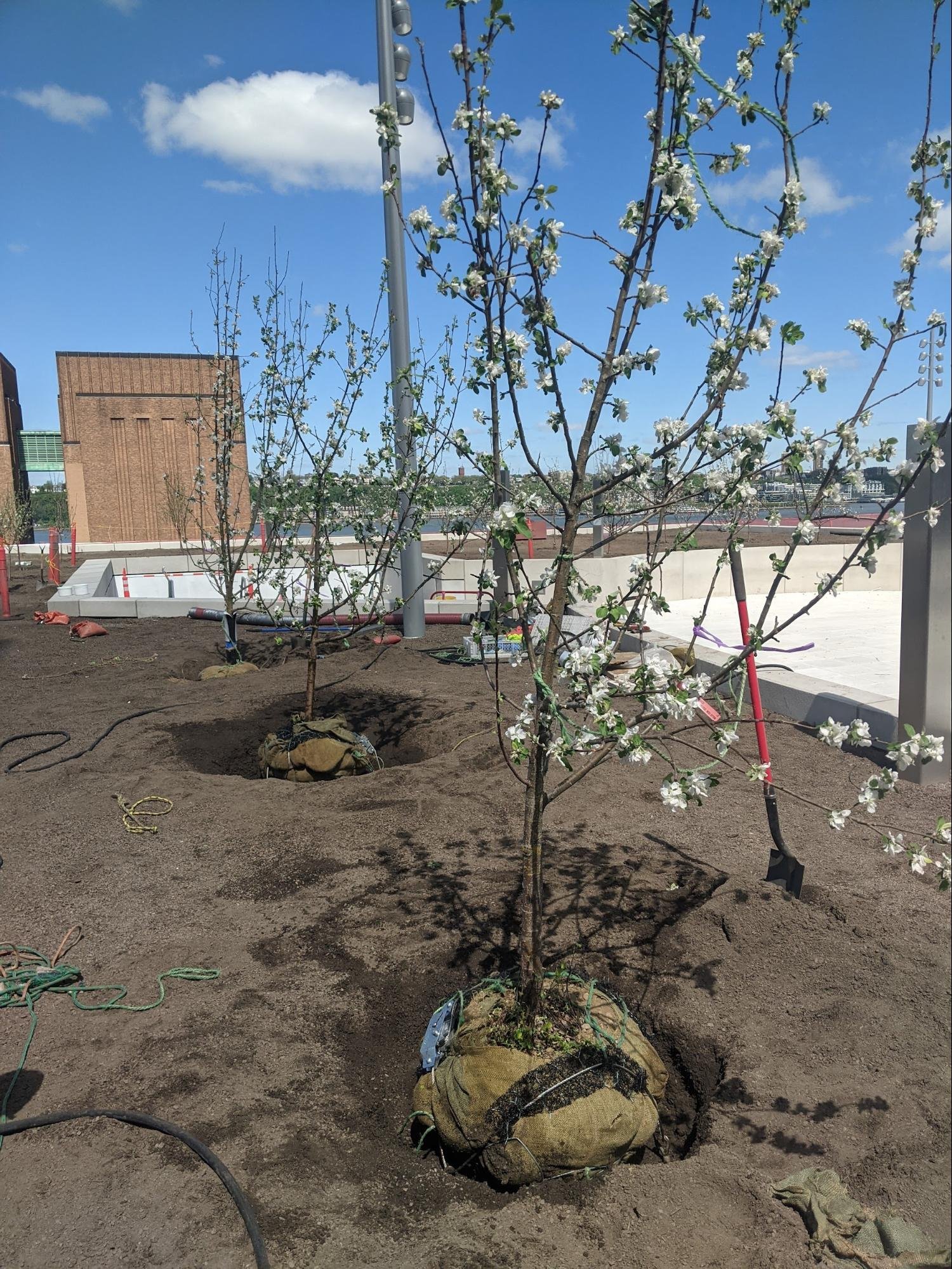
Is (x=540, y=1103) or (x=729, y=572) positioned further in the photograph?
(x=729, y=572)

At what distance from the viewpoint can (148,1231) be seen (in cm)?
221

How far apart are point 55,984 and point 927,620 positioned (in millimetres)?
4785

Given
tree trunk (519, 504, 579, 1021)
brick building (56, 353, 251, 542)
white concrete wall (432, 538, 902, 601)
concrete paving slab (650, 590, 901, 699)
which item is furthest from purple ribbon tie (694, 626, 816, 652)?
brick building (56, 353, 251, 542)

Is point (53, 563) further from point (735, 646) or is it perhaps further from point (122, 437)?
point (122, 437)

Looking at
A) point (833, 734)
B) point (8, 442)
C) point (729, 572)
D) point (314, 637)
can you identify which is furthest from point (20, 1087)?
point (8, 442)

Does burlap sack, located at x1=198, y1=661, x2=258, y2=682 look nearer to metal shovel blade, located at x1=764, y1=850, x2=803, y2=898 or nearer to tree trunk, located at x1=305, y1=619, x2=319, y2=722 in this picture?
tree trunk, located at x1=305, y1=619, x2=319, y2=722

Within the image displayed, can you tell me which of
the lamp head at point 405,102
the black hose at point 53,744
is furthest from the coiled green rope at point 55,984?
the lamp head at point 405,102

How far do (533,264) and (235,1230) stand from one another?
2.53 metres

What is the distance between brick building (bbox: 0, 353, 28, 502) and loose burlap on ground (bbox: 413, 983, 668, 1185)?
153 ft

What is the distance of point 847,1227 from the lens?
2.16m

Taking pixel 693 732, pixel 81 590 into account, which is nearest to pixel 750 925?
pixel 693 732

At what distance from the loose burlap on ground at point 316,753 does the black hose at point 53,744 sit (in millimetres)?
1308

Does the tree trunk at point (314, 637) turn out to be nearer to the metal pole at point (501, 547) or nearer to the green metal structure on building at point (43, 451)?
the metal pole at point (501, 547)

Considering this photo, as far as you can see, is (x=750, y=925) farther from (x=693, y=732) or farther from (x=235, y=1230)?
(x=693, y=732)
